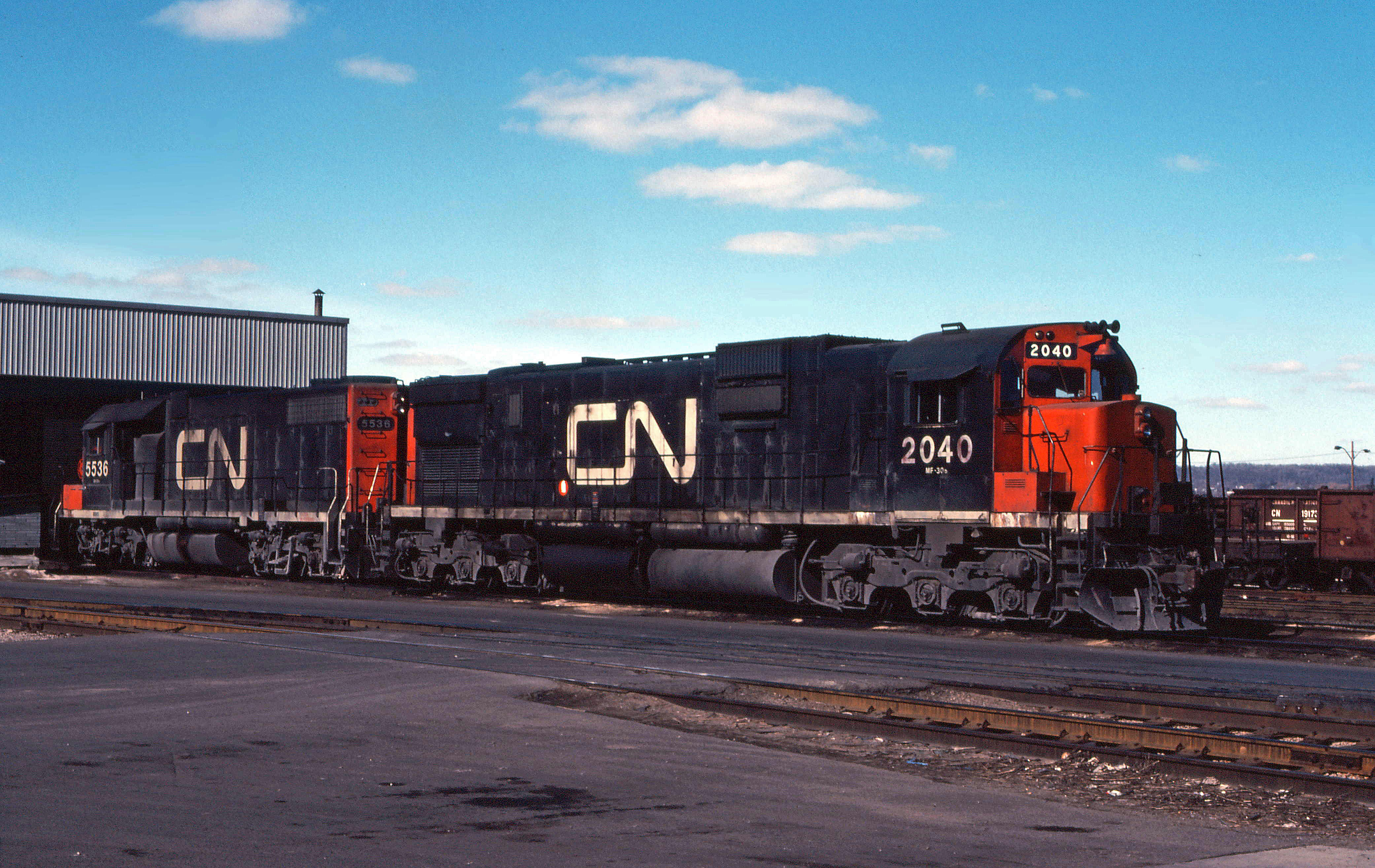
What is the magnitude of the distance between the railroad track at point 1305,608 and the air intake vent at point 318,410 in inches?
626

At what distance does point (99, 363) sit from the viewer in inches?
1561

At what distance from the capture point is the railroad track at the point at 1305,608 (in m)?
20.9

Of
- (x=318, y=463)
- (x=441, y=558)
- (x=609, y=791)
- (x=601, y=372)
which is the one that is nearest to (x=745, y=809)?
(x=609, y=791)

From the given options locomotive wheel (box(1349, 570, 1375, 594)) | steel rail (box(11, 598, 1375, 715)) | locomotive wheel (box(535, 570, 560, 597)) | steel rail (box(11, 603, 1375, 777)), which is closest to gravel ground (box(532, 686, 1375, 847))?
steel rail (box(11, 603, 1375, 777))

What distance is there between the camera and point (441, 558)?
24.1m

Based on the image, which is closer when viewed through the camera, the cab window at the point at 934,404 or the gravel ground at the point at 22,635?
the gravel ground at the point at 22,635

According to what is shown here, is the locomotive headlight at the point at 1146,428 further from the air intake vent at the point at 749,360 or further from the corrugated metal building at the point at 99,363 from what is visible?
the corrugated metal building at the point at 99,363

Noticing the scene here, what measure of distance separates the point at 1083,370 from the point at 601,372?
7.88 metres

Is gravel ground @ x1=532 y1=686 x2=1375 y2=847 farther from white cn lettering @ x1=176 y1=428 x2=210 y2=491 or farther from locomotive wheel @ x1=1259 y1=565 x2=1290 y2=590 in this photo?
locomotive wheel @ x1=1259 y1=565 x2=1290 y2=590

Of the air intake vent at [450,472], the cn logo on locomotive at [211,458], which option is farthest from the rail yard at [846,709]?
the cn logo on locomotive at [211,458]

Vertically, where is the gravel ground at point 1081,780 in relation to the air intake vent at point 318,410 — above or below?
below

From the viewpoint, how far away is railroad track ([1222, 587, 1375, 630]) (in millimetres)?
20906

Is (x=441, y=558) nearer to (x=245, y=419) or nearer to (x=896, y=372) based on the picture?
(x=245, y=419)

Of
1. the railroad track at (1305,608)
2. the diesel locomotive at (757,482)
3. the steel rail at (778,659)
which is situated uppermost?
the diesel locomotive at (757,482)
